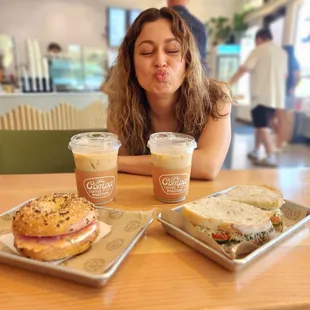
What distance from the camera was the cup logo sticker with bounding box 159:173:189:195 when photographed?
0.86 m

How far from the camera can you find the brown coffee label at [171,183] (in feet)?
2.81

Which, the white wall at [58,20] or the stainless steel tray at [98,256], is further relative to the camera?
the white wall at [58,20]

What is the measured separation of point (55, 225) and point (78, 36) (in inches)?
247

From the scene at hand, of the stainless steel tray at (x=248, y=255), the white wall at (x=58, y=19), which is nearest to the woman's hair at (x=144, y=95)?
the stainless steel tray at (x=248, y=255)

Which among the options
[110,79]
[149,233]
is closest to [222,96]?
[110,79]

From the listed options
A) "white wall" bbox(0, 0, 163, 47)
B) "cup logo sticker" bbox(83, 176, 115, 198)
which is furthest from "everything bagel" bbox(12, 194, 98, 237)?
"white wall" bbox(0, 0, 163, 47)

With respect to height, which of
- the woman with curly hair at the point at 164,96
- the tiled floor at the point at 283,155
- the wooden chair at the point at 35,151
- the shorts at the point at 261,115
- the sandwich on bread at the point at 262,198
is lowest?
the tiled floor at the point at 283,155

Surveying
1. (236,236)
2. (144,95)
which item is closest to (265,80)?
(144,95)

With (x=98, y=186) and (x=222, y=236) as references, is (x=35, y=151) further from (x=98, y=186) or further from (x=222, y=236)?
(x=222, y=236)

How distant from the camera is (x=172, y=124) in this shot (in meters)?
1.38

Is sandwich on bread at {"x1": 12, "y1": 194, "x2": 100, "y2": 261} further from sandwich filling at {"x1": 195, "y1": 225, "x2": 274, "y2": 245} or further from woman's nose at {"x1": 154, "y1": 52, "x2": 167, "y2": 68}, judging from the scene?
woman's nose at {"x1": 154, "y1": 52, "x2": 167, "y2": 68}

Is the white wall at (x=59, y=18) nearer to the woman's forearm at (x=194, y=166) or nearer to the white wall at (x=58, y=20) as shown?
the white wall at (x=58, y=20)

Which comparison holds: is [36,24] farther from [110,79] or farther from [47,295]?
[47,295]

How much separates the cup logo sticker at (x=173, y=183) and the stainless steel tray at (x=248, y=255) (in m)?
0.12
